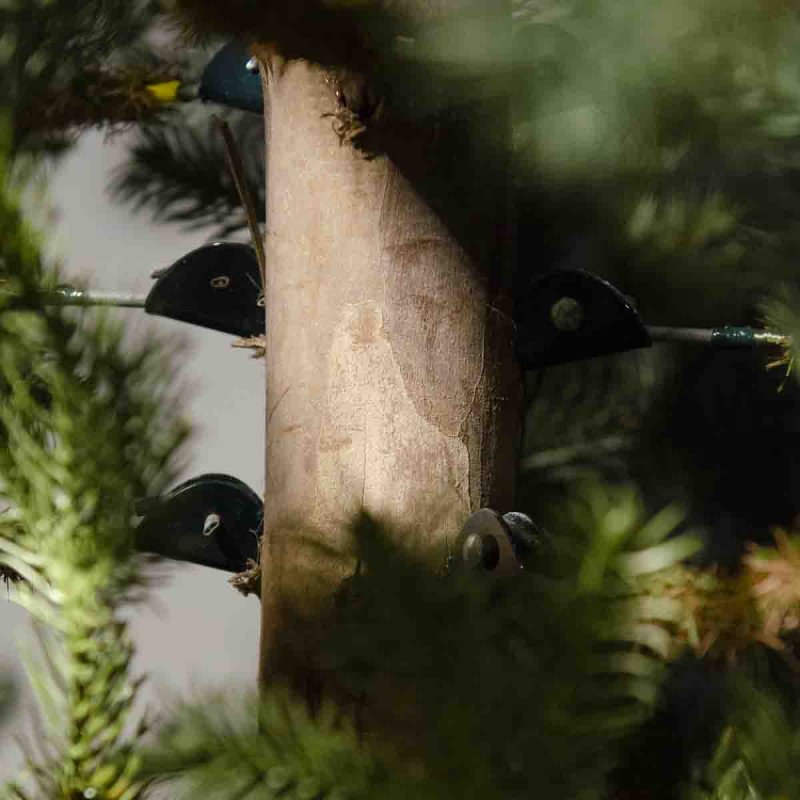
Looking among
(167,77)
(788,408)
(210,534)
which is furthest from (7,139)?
(788,408)

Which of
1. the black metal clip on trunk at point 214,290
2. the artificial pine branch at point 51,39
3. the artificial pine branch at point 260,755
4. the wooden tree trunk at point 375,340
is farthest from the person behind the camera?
the black metal clip on trunk at point 214,290

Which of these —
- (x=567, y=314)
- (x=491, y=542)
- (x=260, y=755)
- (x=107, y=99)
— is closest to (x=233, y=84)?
(x=107, y=99)

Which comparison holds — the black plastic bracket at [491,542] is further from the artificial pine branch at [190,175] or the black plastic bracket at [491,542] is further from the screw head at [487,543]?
the artificial pine branch at [190,175]

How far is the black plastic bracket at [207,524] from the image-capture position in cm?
55

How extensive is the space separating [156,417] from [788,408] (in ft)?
2.10

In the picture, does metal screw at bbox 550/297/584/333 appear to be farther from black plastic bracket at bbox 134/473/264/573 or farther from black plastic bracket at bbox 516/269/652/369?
black plastic bracket at bbox 134/473/264/573

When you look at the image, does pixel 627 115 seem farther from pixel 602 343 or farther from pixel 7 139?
pixel 602 343

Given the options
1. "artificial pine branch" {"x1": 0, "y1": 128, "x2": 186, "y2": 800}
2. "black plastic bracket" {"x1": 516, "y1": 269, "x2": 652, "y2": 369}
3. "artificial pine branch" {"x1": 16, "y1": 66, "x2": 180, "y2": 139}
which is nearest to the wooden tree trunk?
"black plastic bracket" {"x1": 516, "y1": 269, "x2": 652, "y2": 369}

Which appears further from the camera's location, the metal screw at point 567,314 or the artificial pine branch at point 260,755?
the metal screw at point 567,314

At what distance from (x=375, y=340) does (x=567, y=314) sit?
11 centimetres

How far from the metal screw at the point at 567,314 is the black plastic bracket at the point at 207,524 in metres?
0.17

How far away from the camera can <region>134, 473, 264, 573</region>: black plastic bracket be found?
55 cm

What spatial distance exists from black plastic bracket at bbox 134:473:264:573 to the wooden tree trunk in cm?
8

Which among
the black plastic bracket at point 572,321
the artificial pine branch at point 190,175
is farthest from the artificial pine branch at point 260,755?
the artificial pine branch at point 190,175
